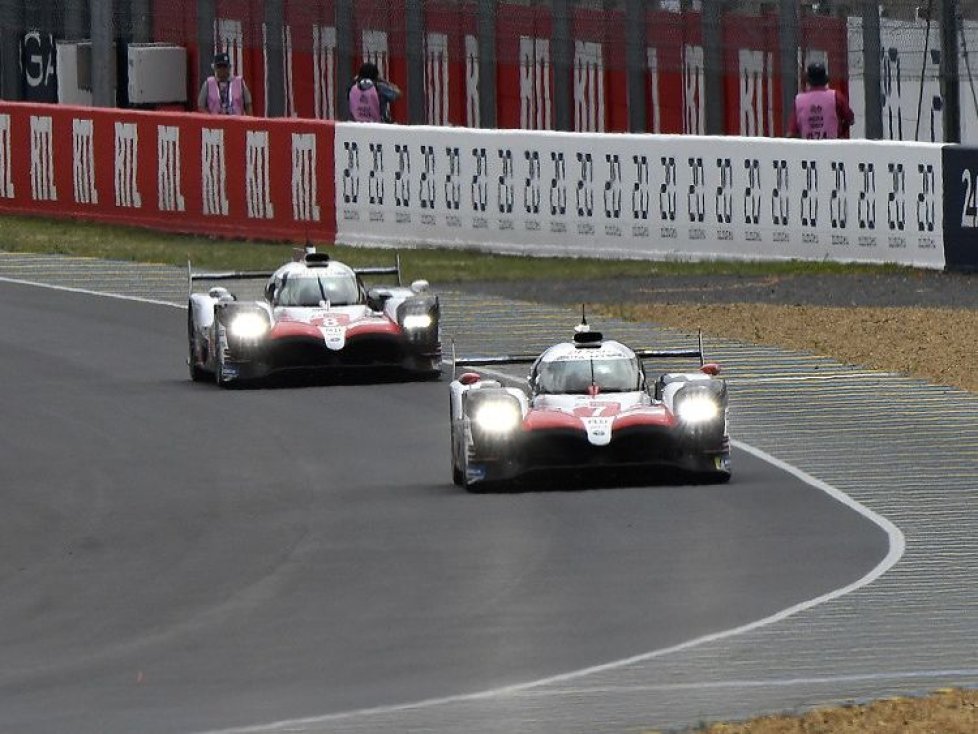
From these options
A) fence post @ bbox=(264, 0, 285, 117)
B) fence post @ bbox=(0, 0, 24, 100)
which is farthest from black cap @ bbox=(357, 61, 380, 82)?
fence post @ bbox=(0, 0, 24, 100)

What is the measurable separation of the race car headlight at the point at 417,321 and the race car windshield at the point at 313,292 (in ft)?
1.86

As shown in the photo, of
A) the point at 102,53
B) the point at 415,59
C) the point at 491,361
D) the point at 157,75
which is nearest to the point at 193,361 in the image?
the point at 491,361

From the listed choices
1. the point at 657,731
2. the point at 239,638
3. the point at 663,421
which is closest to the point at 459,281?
the point at 663,421

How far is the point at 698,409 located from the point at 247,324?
18.5ft

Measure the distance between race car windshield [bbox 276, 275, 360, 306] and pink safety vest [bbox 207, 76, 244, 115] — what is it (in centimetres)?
1290

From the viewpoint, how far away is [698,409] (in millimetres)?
17031

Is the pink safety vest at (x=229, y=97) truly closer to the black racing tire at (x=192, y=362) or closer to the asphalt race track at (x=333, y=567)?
the black racing tire at (x=192, y=362)

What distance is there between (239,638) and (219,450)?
20.6 ft

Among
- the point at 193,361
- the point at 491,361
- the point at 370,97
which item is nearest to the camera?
the point at 491,361

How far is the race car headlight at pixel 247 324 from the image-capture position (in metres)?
21.7

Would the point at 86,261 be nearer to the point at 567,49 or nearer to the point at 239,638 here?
the point at 567,49

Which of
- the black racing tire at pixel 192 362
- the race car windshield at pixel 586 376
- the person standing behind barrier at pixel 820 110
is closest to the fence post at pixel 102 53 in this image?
the person standing behind barrier at pixel 820 110

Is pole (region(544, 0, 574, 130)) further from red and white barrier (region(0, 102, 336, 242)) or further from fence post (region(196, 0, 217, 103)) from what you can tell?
fence post (region(196, 0, 217, 103))

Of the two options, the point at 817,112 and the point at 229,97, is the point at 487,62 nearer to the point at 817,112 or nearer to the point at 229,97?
the point at 229,97
